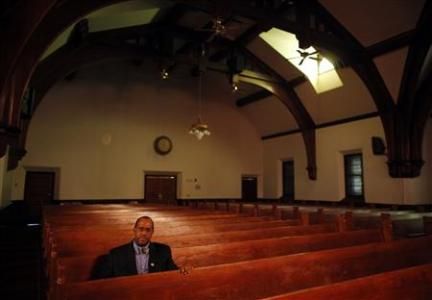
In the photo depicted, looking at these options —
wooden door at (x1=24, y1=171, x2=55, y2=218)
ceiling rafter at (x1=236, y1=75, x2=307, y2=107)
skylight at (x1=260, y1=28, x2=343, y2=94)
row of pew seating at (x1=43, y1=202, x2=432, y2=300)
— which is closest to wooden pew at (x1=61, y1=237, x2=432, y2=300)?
row of pew seating at (x1=43, y1=202, x2=432, y2=300)

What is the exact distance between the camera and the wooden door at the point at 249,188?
12.4 meters

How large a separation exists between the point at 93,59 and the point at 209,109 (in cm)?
487

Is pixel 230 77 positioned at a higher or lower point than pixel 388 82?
higher

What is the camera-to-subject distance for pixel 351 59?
7891 mm

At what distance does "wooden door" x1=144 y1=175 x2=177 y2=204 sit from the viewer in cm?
1077

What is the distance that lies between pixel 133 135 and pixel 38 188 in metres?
3.12

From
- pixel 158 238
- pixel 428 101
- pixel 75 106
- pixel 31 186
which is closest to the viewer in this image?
pixel 158 238

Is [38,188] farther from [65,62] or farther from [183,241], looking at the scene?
[183,241]

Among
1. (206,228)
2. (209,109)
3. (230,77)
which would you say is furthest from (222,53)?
(206,228)

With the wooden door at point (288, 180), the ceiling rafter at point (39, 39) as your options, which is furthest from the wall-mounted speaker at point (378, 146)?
the ceiling rafter at point (39, 39)

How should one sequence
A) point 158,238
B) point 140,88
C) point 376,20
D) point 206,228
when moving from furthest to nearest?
point 140,88 → point 376,20 → point 206,228 → point 158,238

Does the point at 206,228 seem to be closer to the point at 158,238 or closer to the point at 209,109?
the point at 158,238

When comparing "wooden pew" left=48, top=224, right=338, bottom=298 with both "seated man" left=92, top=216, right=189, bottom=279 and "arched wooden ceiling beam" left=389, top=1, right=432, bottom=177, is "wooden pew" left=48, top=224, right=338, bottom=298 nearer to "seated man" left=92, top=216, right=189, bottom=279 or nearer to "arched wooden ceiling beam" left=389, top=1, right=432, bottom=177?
"seated man" left=92, top=216, right=189, bottom=279

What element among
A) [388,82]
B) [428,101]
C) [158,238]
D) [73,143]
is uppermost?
[388,82]
